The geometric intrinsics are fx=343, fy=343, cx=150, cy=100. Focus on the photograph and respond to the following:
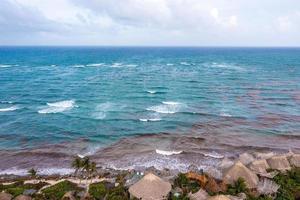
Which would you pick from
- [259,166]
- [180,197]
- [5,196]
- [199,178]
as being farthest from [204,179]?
[5,196]

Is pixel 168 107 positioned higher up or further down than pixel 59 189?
higher up

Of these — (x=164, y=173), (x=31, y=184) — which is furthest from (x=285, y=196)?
(x=31, y=184)

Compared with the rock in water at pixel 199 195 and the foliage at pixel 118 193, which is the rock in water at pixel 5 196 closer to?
the foliage at pixel 118 193

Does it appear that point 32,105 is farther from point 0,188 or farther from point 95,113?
point 0,188

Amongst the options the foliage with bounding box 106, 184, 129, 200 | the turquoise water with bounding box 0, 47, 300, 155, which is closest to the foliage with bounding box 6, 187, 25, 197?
the foliage with bounding box 106, 184, 129, 200

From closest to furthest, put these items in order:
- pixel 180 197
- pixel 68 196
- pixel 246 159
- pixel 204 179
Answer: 1. pixel 180 197
2. pixel 68 196
3. pixel 204 179
4. pixel 246 159

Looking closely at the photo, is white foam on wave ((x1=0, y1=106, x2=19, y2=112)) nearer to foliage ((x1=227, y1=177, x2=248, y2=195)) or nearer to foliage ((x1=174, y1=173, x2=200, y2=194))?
foliage ((x1=174, y1=173, x2=200, y2=194))

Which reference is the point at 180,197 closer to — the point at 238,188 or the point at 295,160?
the point at 238,188
